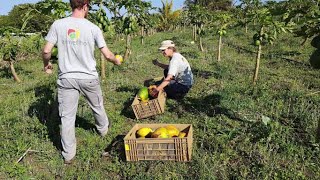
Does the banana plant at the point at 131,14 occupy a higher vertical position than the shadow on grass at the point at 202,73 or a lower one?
higher

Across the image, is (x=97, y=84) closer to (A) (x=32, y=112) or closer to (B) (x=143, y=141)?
(B) (x=143, y=141)

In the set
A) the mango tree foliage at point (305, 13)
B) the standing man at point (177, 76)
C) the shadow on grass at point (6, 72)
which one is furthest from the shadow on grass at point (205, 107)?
the shadow on grass at point (6, 72)

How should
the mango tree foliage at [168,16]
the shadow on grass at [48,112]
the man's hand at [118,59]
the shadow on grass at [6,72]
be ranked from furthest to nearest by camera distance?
the mango tree foliage at [168,16], the shadow on grass at [6,72], the shadow on grass at [48,112], the man's hand at [118,59]

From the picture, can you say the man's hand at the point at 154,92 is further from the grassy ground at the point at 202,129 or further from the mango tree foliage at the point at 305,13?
the mango tree foliage at the point at 305,13

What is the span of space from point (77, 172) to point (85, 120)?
156cm

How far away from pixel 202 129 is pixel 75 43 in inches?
80.9

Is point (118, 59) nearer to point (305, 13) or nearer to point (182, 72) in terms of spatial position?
point (182, 72)

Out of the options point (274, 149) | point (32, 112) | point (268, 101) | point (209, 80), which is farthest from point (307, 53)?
point (32, 112)

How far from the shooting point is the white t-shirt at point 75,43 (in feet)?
12.7

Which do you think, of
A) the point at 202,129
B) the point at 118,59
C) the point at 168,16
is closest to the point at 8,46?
the point at 118,59

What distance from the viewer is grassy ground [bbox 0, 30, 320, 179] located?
3.80 meters

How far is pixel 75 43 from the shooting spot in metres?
3.94

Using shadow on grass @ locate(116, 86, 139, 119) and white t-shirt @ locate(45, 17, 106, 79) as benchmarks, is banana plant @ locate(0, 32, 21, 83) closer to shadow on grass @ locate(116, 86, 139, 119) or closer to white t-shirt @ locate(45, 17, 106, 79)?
shadow on grass @ locate(116, 86, 139, 119)

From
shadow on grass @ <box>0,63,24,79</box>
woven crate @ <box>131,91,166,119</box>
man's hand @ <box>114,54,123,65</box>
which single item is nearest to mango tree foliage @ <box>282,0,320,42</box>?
man's hand @ <box>114,54,123,65</box>
